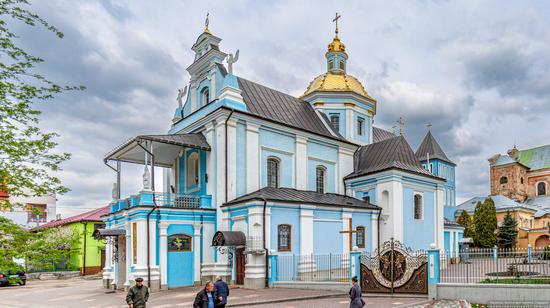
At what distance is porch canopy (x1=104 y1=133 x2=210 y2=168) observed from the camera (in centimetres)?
1957

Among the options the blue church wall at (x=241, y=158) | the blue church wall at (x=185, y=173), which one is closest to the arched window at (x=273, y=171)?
the blue church wall at (x=241, y=158)

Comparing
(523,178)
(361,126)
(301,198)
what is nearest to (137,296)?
(301,198)

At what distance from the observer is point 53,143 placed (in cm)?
805

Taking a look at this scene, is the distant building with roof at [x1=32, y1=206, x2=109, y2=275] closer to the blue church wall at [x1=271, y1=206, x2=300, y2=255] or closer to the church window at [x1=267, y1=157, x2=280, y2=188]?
the church window at [x1=267, y1=157, x2=280, y2=188]

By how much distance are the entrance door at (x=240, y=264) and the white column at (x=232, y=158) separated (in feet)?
7.69

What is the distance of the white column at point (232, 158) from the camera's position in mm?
20391

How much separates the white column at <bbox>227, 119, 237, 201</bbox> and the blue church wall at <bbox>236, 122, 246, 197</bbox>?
0.29m

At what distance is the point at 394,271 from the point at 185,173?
12.2 meters

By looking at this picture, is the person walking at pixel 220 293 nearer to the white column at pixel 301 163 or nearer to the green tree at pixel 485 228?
the white column at pixel 301 163

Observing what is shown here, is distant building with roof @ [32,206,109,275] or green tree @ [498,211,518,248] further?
green tree @ [498,211,518,248]

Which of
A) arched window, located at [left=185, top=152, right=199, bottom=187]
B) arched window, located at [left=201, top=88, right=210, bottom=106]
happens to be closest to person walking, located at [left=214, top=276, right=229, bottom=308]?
arched window, located at [left=185, top=152, right=199, bottom=187]

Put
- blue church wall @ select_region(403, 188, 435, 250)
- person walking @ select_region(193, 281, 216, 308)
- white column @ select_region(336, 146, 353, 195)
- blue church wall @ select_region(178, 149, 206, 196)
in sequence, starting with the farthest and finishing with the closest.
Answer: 1. white column @ select_region(336, 146, 353, 195)
2. blue church wall @ select_region(403, 188, 435, 250)
3. blue church wall @ select_region(178, 149, 206, 196)
4. person walking @ select_region(193, 281, 216, 308)

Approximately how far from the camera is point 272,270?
59.3 ft

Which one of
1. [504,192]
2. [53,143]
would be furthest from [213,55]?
[504,192]
